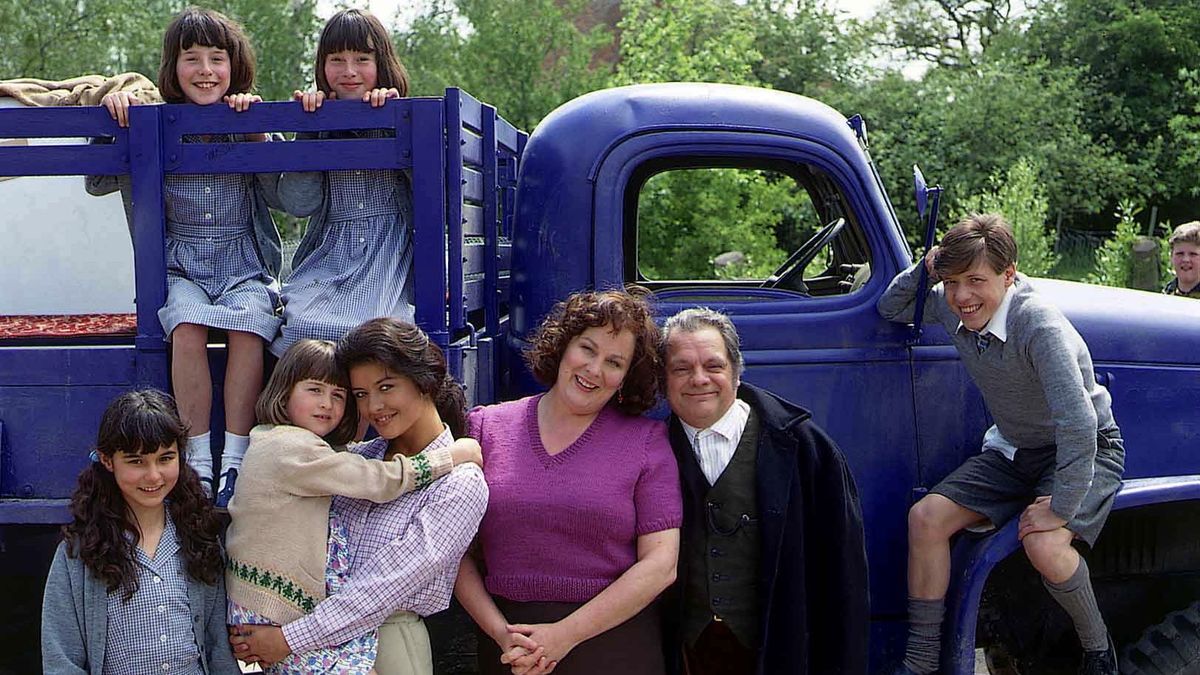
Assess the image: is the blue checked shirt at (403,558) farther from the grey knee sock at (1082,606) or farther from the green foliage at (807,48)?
the green foliage at (807,48)

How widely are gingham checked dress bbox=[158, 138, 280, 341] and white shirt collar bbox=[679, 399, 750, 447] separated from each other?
3.85 feet

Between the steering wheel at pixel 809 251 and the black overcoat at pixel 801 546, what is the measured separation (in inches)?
41.7

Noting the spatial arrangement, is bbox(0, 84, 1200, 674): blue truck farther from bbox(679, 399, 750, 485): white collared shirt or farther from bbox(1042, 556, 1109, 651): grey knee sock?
bbox(679, 399, 750, 485): white collared shirt

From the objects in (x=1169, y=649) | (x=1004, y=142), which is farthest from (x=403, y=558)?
(x=1004, y=142)

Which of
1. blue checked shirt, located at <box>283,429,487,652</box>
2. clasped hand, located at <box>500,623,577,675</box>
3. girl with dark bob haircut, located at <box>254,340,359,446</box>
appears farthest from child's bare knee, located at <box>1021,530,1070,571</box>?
girl with dark bob haircut, located at <box>254,340,359,446</box>

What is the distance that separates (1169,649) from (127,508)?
9.95 feet

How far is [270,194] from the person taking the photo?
10.9 feet

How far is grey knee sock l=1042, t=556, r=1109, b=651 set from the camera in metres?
3.28

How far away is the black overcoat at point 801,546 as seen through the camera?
289cm

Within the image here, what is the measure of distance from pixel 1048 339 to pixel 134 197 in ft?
8.34

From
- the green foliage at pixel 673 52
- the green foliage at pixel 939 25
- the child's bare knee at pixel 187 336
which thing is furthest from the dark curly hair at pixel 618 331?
the green foliage at pixel 939 25

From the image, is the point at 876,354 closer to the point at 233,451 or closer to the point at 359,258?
the point at 359,258

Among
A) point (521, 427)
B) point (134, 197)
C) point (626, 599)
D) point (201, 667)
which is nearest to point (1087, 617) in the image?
point (626, 599)

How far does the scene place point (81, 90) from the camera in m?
3.49
